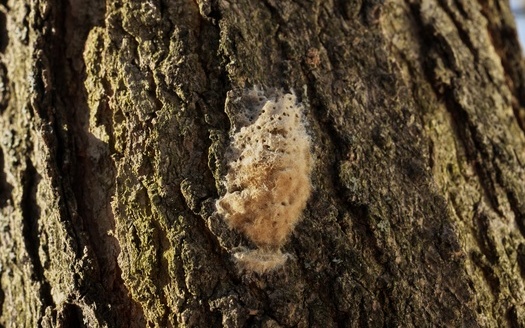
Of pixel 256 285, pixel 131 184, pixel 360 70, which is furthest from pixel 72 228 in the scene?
pixel 360 70

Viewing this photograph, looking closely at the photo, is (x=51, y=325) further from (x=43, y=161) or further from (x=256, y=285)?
(x=256, y=285)
